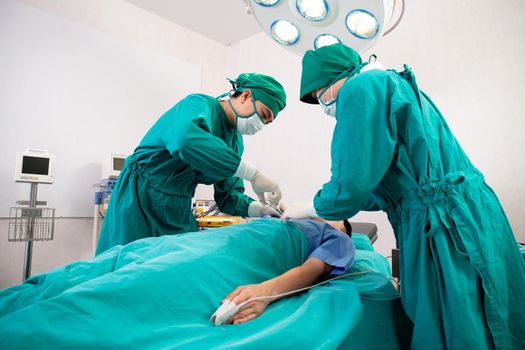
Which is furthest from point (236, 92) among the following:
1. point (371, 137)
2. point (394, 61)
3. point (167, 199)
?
point (394, 61)

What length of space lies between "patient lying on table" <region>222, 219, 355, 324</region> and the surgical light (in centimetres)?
72

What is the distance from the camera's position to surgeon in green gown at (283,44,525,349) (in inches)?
31.2

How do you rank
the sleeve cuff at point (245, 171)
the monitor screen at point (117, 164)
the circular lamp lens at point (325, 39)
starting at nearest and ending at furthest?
the circular lamp lens at point (325, 39), the sleeve cuff at point (245, 171), the monitor screen at point (117, 164)

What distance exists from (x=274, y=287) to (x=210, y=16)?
134 inches

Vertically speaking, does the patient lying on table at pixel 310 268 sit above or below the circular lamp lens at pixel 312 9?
below

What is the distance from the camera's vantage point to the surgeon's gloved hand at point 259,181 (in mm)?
1512

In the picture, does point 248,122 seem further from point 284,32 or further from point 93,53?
point 93,53

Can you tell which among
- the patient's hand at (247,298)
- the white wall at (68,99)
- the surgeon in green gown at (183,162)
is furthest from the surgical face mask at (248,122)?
the white wall at (68,99)

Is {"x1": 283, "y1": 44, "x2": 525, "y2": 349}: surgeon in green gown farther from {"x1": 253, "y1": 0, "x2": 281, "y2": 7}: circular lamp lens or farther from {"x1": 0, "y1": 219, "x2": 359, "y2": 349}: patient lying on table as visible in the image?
{"x1": 253, "y1": 0, "x2": 281, "y2": 7}: circular lamp lens

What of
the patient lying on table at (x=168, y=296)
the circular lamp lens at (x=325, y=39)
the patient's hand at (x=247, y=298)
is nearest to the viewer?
the patient lying on table at (x=168, y=296)

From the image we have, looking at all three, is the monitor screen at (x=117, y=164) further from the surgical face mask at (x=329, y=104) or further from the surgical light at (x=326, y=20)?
the surgical face mask at (x=329, y=104)

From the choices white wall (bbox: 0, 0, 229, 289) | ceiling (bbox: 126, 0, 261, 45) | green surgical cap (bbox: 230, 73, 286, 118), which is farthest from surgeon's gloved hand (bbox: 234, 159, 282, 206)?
ceiling (bbox: 126, 0, 261, 45)

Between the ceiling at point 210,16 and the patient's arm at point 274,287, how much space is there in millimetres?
2976

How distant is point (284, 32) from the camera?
4.37ft
